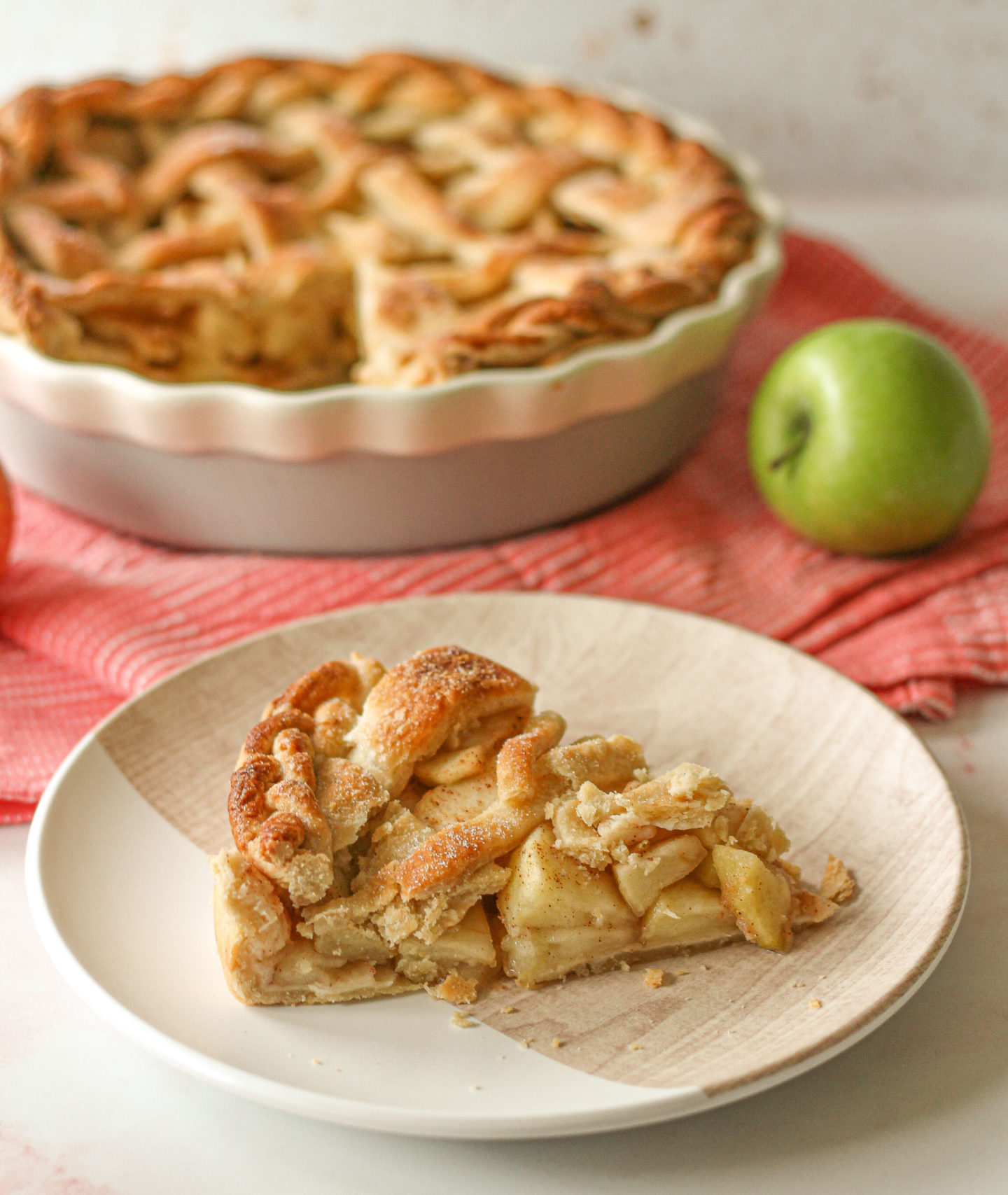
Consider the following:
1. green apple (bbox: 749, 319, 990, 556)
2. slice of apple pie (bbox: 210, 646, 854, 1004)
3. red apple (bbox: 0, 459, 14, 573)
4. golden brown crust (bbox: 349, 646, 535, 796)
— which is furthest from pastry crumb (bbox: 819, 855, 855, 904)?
red apple (bbox: 0, 459, 14, 573)

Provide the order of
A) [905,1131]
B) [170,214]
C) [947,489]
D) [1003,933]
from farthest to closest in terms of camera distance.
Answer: [170,214], [947,489], [1003,933], [905,1131]

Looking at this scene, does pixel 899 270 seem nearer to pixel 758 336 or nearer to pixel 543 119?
pixel 758 336

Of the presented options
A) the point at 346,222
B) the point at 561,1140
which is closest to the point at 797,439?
the point at 346,222

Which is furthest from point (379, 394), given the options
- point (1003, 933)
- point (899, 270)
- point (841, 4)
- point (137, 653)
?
point (841, 4)

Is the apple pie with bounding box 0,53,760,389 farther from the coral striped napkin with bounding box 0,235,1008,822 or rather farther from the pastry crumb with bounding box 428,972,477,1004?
the pastry crumb with bounding box 428,972,477,1004

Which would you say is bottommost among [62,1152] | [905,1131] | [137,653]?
[137,653]

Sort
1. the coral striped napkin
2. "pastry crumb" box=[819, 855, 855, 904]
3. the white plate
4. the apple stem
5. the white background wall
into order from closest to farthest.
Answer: the white plate < "pastry crumb" box=[819, 855, 855, 904] < the coral striped napkin < the apple stem < the white background wall
